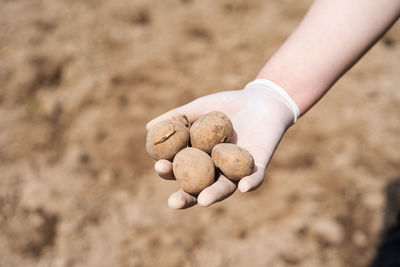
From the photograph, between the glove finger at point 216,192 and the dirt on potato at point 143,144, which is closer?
the glove finger at point 216,192

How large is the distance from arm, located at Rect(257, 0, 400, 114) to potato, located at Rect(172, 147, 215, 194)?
30.2 inches

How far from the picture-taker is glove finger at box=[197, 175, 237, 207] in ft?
5.41

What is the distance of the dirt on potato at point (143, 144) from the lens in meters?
2.87

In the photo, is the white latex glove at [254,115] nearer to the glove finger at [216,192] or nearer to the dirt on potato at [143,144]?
the glove finger at [216,192]

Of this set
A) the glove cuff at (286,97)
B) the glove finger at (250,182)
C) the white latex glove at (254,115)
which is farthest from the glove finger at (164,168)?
the glove cuff at (286,97)

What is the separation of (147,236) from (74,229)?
64cm

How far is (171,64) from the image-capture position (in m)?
4.25

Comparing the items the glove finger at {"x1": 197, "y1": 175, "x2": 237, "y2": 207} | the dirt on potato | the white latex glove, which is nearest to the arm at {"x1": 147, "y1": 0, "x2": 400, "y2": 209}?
the white latex glove

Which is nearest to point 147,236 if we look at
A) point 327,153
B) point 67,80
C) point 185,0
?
point 327,153

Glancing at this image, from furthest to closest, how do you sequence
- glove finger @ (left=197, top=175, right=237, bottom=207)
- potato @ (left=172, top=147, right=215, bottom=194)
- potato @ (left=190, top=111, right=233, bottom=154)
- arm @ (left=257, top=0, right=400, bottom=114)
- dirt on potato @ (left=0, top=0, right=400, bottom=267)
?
dirt on potato @ (left=0, top=0, right=400, bottom=267) → arm @ (left=257, top=0, right=400, bottom=114) → potato @ (left=190, top=111, right=233, bottom=154) → potato @ (left=172, top=147, right=215, bottom=194) → glove finger @ (left=197, top=175, right=237, bottom=207)

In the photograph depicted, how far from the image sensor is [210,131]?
6.26 feet

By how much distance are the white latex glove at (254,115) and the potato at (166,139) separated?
0.28ft

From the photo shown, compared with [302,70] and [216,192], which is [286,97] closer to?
[302,70]

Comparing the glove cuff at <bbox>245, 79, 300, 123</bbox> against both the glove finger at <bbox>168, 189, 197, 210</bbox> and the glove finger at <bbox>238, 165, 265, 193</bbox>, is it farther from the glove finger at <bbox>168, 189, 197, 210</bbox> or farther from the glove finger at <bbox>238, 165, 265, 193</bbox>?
the glove finger at <bbox>168, 189, 197, 210</bbox>
